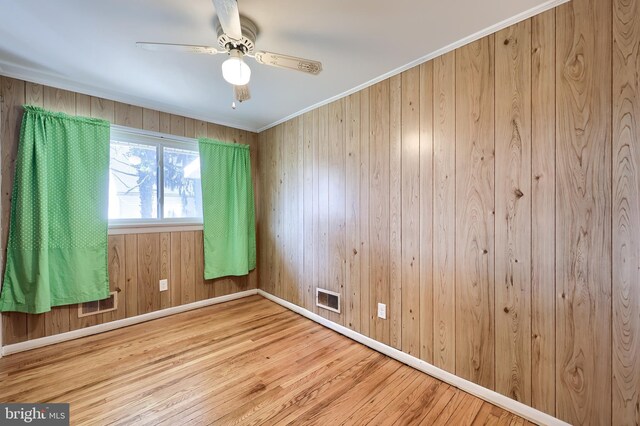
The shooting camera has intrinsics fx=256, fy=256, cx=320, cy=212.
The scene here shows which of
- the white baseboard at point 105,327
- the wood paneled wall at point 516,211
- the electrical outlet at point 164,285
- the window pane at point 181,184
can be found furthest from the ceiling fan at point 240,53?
the white baseboard at point 105,327

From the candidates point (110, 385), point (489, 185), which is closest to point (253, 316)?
point (110, 385)

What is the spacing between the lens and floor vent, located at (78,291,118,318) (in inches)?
96.3

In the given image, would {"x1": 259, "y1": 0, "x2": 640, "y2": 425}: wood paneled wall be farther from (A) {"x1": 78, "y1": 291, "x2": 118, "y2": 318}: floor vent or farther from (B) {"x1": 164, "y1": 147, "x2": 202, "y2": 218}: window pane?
(A) {"x1": 78, "y1": 291, "x2": 118, "y2": 318}: floor vent

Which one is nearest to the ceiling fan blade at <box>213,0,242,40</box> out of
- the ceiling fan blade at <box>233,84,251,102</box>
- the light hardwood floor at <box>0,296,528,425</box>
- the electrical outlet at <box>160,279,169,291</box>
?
the ceiling fan blade at <box>233,84,251,102</box>

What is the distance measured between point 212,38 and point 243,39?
0.39 metres

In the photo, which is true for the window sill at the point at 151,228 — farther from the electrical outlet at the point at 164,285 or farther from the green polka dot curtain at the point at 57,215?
the electrical outlet at the point at 164,285

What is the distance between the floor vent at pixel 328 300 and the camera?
103 inches

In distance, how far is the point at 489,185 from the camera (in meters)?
1.62

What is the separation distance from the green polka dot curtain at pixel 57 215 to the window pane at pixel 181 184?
566mm

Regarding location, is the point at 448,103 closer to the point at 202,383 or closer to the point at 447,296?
the point at 447,296

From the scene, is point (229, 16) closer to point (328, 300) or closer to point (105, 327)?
point (328, 300)

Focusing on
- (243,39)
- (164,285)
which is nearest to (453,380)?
(243,39)

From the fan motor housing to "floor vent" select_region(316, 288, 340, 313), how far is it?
2193mm

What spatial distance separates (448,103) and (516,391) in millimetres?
1867
